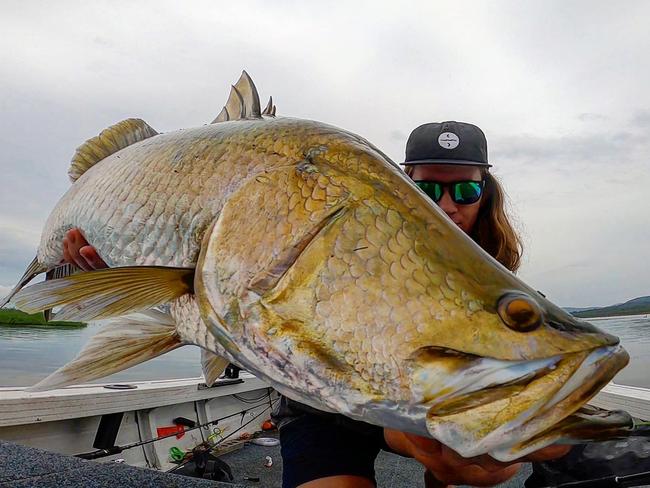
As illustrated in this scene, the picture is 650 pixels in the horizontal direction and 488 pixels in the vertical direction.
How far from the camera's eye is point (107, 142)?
9.36ft

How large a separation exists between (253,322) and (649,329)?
38.9 m

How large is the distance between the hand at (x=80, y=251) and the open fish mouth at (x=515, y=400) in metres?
1.84

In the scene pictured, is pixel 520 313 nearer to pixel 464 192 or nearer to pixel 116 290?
pixel 116 290

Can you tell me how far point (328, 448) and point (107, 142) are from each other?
77.9 inches

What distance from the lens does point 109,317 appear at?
1.63m

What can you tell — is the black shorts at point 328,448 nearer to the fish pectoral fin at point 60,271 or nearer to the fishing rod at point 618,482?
the fishing rod at point 618,482

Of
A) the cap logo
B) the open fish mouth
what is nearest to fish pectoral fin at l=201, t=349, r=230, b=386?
the open fish mouth

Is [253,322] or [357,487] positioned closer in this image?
[253,322]

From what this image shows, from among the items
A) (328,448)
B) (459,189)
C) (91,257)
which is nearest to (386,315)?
(328,448)

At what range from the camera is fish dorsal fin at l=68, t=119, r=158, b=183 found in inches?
108

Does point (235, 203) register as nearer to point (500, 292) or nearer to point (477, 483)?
point (500, 292)

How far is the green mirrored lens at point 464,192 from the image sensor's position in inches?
128

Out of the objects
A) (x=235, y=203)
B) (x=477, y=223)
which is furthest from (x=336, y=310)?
(x=477, y=223)

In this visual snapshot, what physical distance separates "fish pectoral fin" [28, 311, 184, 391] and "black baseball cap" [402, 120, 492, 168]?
6.74ft
